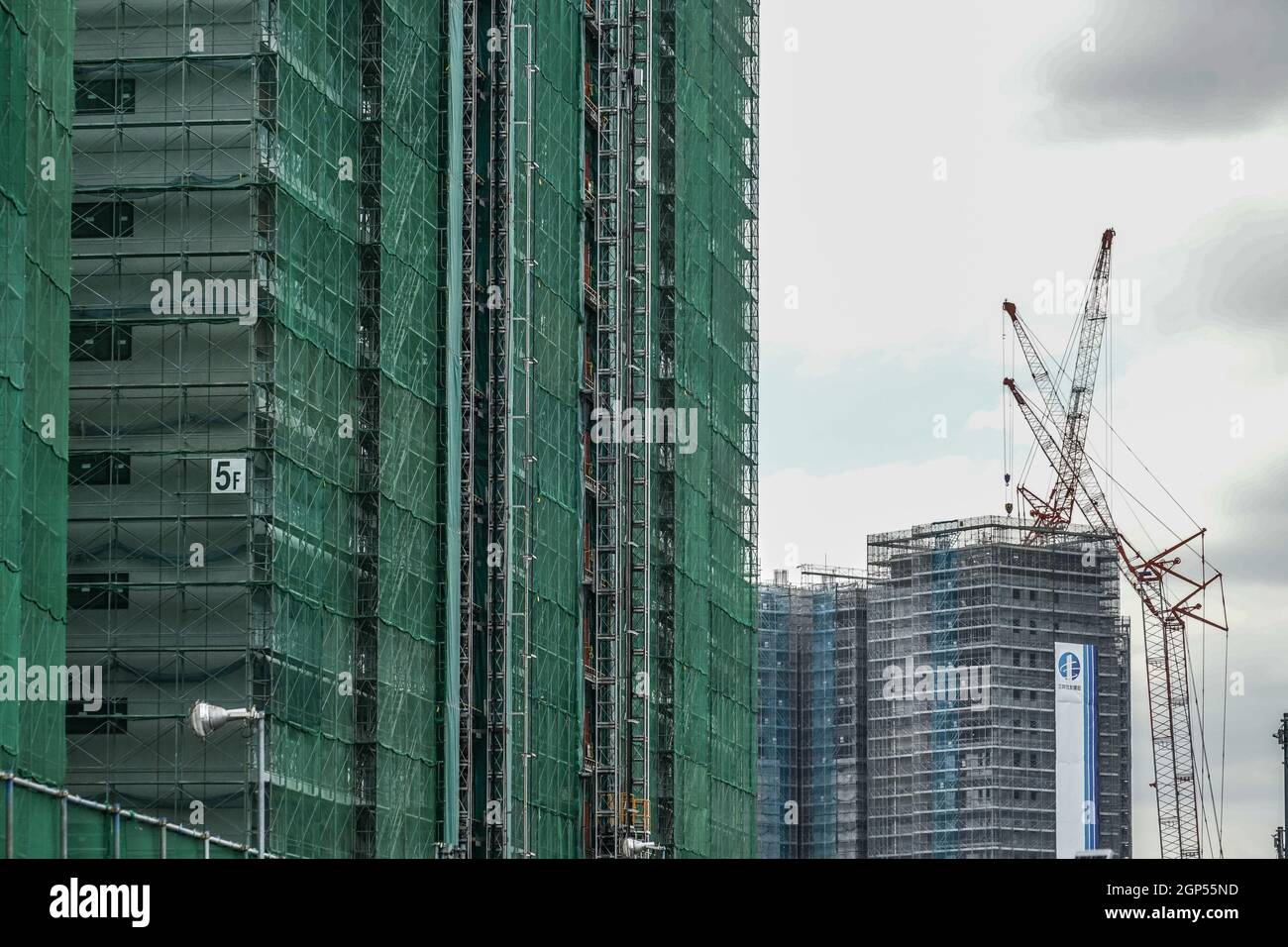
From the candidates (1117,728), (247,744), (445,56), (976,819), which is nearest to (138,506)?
(247,744)

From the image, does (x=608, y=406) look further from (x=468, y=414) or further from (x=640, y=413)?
(x=468, y=414)

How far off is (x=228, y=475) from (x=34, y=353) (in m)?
11.5

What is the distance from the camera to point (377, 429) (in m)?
56.4

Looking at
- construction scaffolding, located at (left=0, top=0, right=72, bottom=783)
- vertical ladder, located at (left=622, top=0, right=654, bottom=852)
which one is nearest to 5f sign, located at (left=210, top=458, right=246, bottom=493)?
construction scaffolding, located at (left=0, top=0, right=72, bottom=783)

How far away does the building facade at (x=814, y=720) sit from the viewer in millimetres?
179750

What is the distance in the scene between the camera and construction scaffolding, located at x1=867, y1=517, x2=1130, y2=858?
17275cm

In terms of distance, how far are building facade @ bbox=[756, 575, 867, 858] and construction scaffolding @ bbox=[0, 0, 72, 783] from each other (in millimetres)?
139091

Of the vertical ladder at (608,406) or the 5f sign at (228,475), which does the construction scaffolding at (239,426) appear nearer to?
the 5f sign at (228,475)

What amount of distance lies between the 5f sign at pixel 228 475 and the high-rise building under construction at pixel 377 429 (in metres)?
0.06


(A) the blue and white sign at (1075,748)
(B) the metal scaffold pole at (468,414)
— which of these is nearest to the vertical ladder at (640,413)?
(B) the metal scaffold pole at (468,414)

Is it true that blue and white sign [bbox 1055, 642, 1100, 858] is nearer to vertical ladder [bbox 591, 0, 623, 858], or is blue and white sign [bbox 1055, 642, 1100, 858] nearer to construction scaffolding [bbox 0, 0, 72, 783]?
vertical ladder [bbox 591, 0, 623, 858]

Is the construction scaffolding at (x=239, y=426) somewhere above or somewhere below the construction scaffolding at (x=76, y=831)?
above
